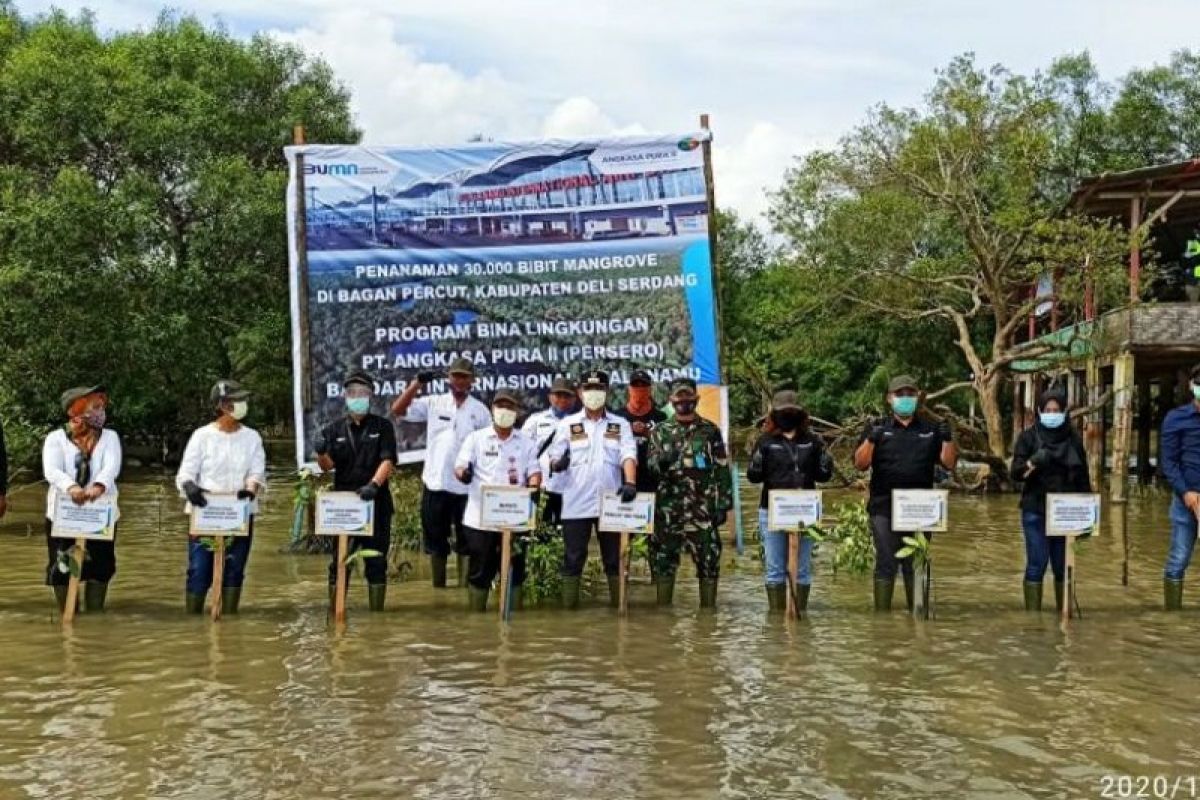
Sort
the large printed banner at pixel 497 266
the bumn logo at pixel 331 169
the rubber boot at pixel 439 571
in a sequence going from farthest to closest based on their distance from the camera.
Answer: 1. the bumn logo at pixel 331 169
2. the large printed banner at pixel 497 266
3. the rubber boot at pixel 439 571

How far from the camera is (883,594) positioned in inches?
329

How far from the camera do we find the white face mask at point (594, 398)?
27.5 ft

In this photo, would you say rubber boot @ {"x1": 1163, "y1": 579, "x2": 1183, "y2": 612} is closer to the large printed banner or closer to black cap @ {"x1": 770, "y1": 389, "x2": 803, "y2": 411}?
black cap @ {"x1": 770, "y1": 389, "x2": 803, "y2": 411}

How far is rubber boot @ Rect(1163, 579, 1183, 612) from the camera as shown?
337 inches

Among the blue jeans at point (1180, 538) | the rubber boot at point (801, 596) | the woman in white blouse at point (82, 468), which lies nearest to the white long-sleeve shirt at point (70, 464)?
the woman in white blouse at point (82, 468)

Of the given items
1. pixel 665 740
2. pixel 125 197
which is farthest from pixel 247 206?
pixel 665 740

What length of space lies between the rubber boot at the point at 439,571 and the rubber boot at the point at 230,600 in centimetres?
170

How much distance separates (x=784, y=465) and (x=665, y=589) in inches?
49.6

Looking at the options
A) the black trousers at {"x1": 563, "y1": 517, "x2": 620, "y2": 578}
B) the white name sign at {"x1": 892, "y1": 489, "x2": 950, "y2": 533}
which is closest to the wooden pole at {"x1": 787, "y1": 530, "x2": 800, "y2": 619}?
the white name sign at {"x1": 892, "y1": 489, "x2": 950, "y2": 533}

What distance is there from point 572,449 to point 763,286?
114 feet

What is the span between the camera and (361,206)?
36.2ft

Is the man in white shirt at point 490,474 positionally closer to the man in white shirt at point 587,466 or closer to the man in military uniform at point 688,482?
the man in white shirt at point 587,466

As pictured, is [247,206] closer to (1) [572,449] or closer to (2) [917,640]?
(1) [572,449]

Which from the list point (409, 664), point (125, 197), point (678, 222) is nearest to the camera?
point (409, 664)
